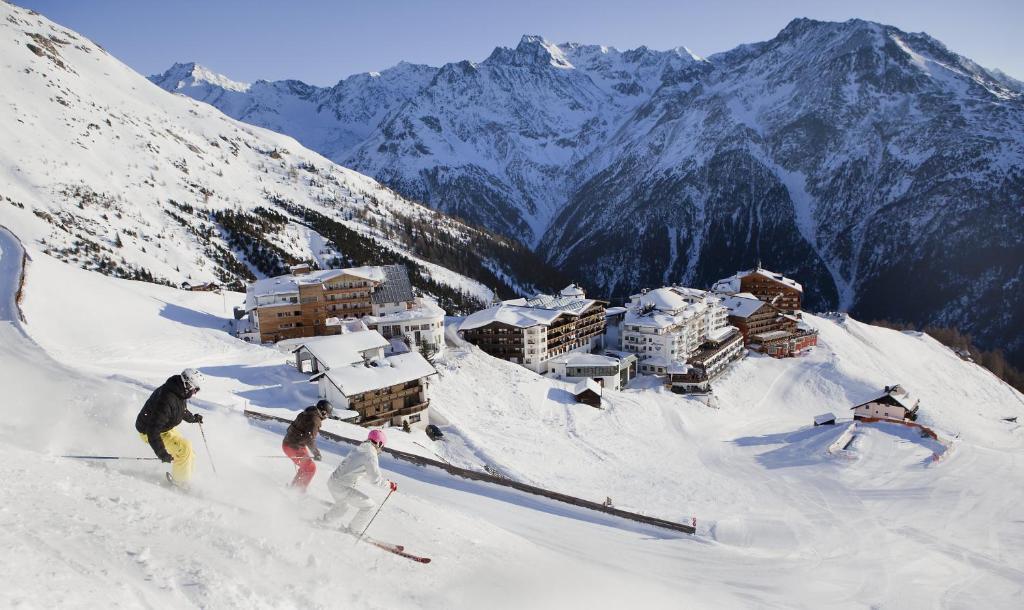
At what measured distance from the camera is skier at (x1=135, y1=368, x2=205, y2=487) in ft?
36.9

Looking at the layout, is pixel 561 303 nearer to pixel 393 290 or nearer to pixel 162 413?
pixel 393 290

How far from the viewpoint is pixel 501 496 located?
64.0ft

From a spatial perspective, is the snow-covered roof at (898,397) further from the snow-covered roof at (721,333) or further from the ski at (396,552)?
the ski at (396,552)

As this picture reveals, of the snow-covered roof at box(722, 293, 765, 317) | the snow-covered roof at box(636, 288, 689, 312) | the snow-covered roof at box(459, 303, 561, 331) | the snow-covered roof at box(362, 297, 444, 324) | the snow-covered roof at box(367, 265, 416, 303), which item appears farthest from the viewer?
the snow-covered roof at box(722, 293, 765, 317)

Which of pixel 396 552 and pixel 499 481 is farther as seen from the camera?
pixel 499 481

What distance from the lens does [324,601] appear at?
8.48 meters

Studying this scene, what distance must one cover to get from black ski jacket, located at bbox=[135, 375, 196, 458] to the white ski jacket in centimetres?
356

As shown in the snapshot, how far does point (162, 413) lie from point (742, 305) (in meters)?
95.9

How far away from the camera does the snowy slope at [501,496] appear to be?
9.06m

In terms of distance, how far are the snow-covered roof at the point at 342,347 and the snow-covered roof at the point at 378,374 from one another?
1.28 metres

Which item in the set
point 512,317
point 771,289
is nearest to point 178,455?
point 512,317

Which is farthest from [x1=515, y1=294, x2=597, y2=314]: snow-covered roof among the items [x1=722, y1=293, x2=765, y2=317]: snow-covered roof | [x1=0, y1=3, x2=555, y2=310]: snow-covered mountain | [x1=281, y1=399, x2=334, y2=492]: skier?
[x1=281, y1=399, x2=334, y2=492]: skier

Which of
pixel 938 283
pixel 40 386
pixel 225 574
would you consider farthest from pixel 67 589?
pixel 938 283

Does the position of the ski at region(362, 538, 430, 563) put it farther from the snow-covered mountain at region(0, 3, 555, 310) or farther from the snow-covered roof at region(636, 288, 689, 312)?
the snow-covered mountain at region(0, 3, 555, 310)
